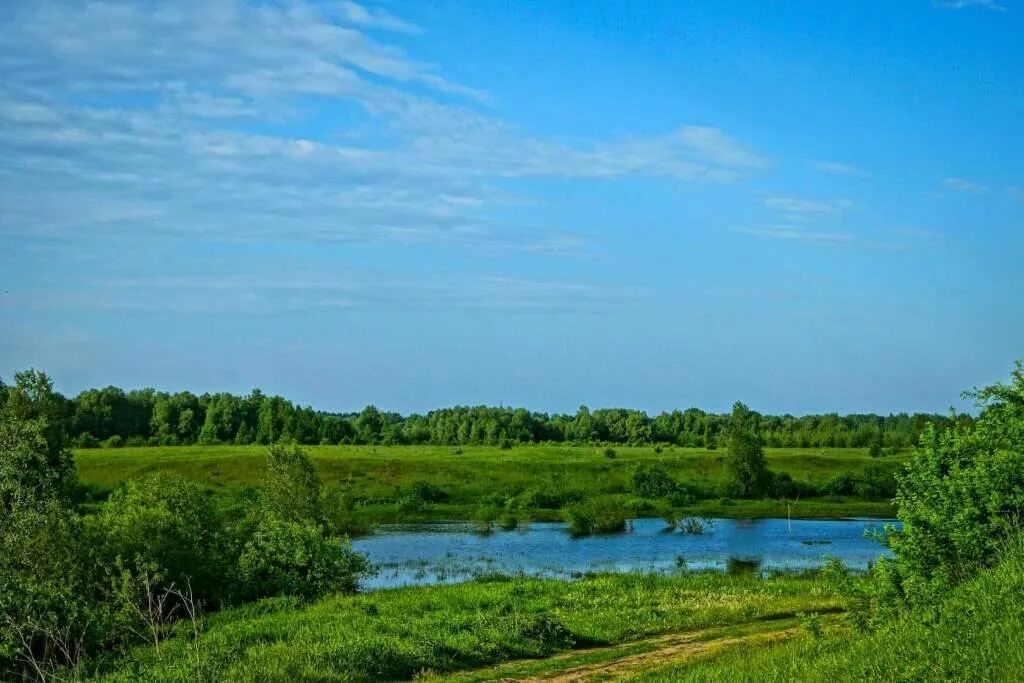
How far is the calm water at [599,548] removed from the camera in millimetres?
42938

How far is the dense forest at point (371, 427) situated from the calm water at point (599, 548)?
45150mm

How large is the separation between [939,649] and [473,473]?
70.2 m

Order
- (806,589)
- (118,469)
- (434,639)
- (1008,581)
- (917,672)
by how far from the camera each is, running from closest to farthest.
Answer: (917,672), (1008,581), (434,639), (806,589), (118,469)

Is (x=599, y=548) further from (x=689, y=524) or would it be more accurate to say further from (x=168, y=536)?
(x=168, y=536)

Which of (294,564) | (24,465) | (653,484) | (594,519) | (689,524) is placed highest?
(24,465)

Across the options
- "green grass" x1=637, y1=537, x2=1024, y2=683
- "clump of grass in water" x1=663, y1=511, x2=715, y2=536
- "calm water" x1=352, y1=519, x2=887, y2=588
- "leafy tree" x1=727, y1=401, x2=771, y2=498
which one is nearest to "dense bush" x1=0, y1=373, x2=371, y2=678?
"calm water" x1=352, y1=519, x2=887, y2=588

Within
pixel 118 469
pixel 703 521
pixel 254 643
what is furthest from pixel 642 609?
pixel 118 469

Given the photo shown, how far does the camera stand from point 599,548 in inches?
2024

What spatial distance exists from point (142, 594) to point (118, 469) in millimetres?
55629

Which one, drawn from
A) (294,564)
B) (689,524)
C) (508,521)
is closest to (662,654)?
(294,564)

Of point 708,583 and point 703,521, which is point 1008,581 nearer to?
point 708,583

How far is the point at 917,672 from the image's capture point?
1209cm

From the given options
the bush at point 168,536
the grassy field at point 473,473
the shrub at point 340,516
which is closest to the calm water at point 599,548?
the shrub at point 340,516

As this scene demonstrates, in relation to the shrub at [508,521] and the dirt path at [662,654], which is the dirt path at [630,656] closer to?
the dirt path at [662,654]
